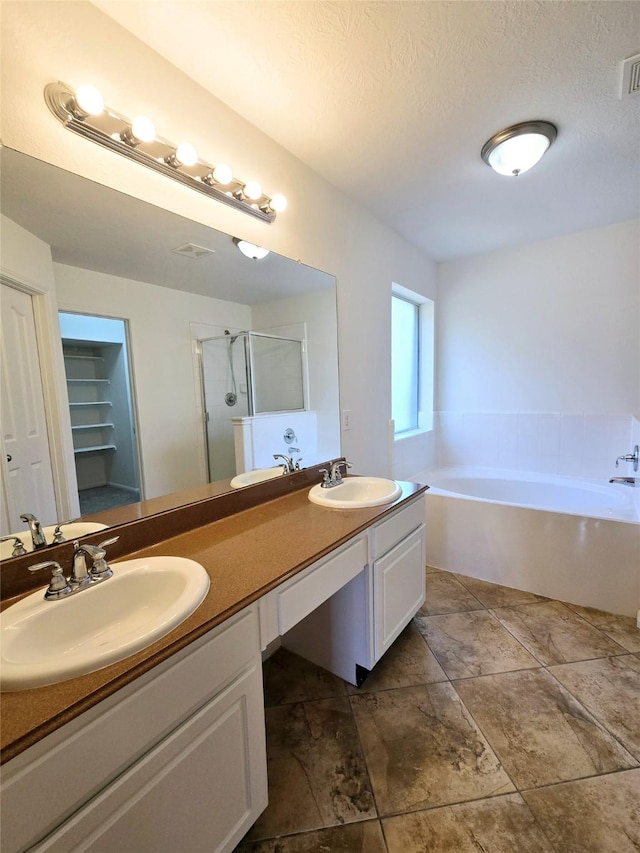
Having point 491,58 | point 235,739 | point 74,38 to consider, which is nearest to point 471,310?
point 491,58

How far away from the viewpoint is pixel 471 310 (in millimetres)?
3156

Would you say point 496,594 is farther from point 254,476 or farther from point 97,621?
point 97,621

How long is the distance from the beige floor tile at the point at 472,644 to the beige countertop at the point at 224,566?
80 cm

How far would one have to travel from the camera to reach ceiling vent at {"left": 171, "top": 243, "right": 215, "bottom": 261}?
135cm

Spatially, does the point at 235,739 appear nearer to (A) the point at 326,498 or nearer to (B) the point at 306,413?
(A) the point at 326,498

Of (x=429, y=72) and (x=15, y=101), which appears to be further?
(x=429, y=72)

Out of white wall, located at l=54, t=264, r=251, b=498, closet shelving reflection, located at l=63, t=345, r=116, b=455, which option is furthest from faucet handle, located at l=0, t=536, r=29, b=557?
white wall, located at l=54, t=264, r=251, b=498

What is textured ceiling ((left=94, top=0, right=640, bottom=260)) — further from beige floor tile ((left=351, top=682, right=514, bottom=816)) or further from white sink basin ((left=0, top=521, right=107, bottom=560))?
beige floor tile ((left=351, top=682, right=514, bottom=816))

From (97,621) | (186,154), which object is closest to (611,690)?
(97,621)

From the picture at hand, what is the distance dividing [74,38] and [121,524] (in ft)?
4.53

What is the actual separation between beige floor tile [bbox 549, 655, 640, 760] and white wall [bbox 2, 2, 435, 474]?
1.40m

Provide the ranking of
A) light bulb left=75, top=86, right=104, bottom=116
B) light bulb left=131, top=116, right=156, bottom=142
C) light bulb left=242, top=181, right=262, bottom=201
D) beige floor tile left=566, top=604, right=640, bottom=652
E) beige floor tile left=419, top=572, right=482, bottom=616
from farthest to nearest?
beige floor tile left=419, top=572, right=482, bottom=616
beige floor tile left=566, top=604, right=640, bottom=652
light bulb left=242, top=181, right=262, bottom=201
light bulb left=131, top=116, right=156, bottom=142
light bulb left=75, top=86, right=104, bottom=116

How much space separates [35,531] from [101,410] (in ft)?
1.26

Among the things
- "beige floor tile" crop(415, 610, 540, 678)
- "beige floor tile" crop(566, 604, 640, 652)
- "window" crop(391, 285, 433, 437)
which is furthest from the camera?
"window" crop(391, 285, 433, 437)
